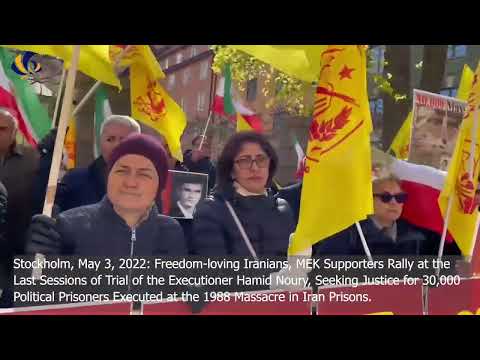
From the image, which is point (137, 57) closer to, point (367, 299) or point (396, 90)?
point (396, 90)

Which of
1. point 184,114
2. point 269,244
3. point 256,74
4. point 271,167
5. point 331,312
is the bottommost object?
point 331,312

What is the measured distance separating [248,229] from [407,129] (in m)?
1.11

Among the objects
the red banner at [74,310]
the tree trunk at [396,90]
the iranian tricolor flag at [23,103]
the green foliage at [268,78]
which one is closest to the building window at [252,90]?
the green foliage at [268,78]

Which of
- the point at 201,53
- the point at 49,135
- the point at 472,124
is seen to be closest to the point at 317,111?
the point at 201,53

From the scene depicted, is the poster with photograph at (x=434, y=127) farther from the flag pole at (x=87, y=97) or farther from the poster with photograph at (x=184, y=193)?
the flag pole at (x=87, y=97)

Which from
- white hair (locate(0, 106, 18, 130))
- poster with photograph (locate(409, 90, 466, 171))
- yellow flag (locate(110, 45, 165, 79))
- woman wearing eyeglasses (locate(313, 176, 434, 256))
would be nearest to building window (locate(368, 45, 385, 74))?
poster with photograph (locate(409, 90, 466, 171))

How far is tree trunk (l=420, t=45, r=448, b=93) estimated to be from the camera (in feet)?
11.4

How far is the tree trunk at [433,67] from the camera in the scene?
3.48 m

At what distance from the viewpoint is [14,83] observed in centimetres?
332

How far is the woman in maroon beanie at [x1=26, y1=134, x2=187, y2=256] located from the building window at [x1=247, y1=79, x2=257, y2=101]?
564 millimetres

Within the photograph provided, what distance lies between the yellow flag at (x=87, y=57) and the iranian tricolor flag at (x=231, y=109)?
0.63m

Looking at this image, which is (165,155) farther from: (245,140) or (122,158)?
(245,140)

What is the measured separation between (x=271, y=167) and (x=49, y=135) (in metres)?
1.24

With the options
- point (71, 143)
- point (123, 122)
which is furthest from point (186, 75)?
point (71, 143)
